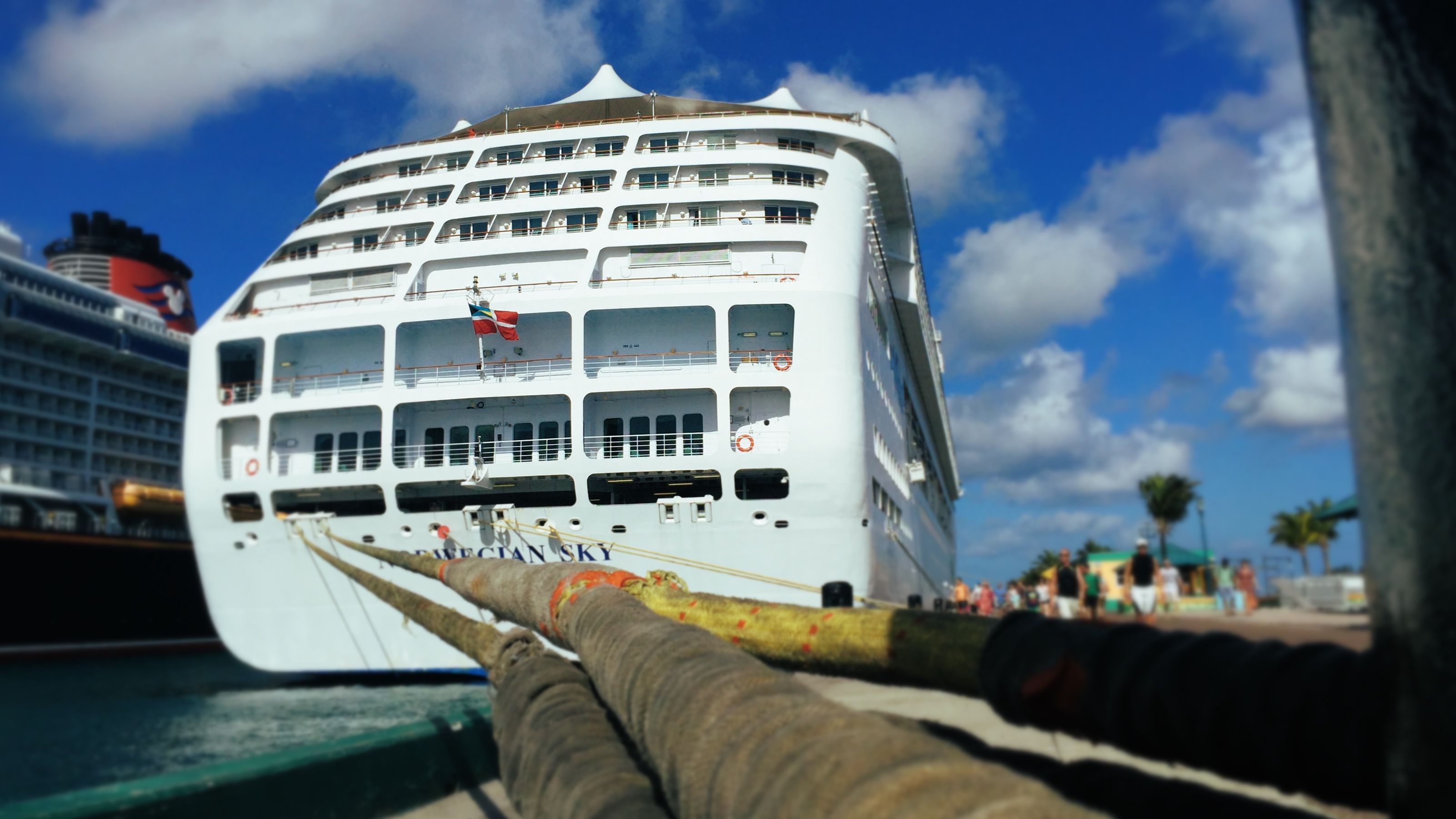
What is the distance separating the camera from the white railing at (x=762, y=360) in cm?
1401

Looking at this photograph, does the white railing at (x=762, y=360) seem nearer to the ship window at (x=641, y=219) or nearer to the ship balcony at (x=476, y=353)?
the ship balcony at (x=476, y=353)

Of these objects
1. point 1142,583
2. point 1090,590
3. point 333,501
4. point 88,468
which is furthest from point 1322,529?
point 88,468

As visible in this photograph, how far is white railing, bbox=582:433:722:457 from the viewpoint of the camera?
1391cm

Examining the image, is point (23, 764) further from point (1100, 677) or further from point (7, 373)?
point (7, 373)

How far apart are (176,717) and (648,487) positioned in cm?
809

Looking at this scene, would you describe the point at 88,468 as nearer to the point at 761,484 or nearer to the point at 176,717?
the point at 176,717

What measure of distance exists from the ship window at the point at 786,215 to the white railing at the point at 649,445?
4514 mm

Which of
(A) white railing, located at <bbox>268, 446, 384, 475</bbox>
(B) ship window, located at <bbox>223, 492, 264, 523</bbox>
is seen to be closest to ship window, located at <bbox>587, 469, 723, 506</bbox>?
(A) white railing, located at <bbox>268, 446, 384, 475</bbox>

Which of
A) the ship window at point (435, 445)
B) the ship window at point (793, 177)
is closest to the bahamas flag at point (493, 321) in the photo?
the ship window at point (435, 445)

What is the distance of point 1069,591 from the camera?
10672mm

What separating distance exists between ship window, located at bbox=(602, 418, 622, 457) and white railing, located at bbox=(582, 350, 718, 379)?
2.57 feet

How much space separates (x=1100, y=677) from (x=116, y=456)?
4101 cm

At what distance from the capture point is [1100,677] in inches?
42.8

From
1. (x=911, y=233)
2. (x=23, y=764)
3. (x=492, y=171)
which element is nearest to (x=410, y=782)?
(x=23, y=764)
